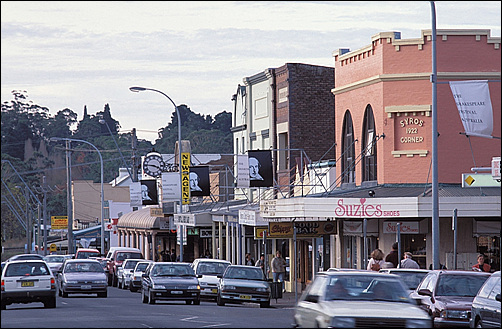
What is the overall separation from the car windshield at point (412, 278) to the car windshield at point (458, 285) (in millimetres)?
2456

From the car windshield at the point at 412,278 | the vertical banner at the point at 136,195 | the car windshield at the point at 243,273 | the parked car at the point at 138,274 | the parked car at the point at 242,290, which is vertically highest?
the vertical banner at the point at 136,195

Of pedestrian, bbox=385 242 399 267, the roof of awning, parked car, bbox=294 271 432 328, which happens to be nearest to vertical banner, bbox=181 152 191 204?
the roof of awning

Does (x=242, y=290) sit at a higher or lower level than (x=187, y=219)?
lower

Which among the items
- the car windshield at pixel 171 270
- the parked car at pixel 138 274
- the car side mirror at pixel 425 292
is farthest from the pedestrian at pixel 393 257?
the parked car at pixel 138 274

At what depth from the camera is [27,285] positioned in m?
27.2

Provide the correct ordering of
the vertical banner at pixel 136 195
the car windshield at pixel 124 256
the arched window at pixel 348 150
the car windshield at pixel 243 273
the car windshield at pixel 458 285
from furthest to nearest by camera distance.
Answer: the vertical banner at pixel 136 195, the car windshield at pixel 124 256, the arched window at pixel 348 150, the car windshield at pixel 243 273, the car windshield at pixel 458 285

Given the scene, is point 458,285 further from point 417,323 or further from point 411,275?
point 417,323

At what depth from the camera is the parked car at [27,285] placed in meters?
27.1

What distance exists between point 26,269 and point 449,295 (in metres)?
13.1

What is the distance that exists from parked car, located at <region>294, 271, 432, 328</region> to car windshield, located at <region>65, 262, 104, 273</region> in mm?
20605

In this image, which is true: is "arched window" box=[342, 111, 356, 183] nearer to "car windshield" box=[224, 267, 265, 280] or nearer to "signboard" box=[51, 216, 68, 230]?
"car windshield" box=[224, 267, 265, 280]

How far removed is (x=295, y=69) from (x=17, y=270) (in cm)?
1976

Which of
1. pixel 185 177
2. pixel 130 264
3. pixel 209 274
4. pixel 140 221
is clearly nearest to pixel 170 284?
pixel 209 274

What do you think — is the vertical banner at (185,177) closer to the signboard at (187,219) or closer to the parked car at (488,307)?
the signboard at (187,219)
